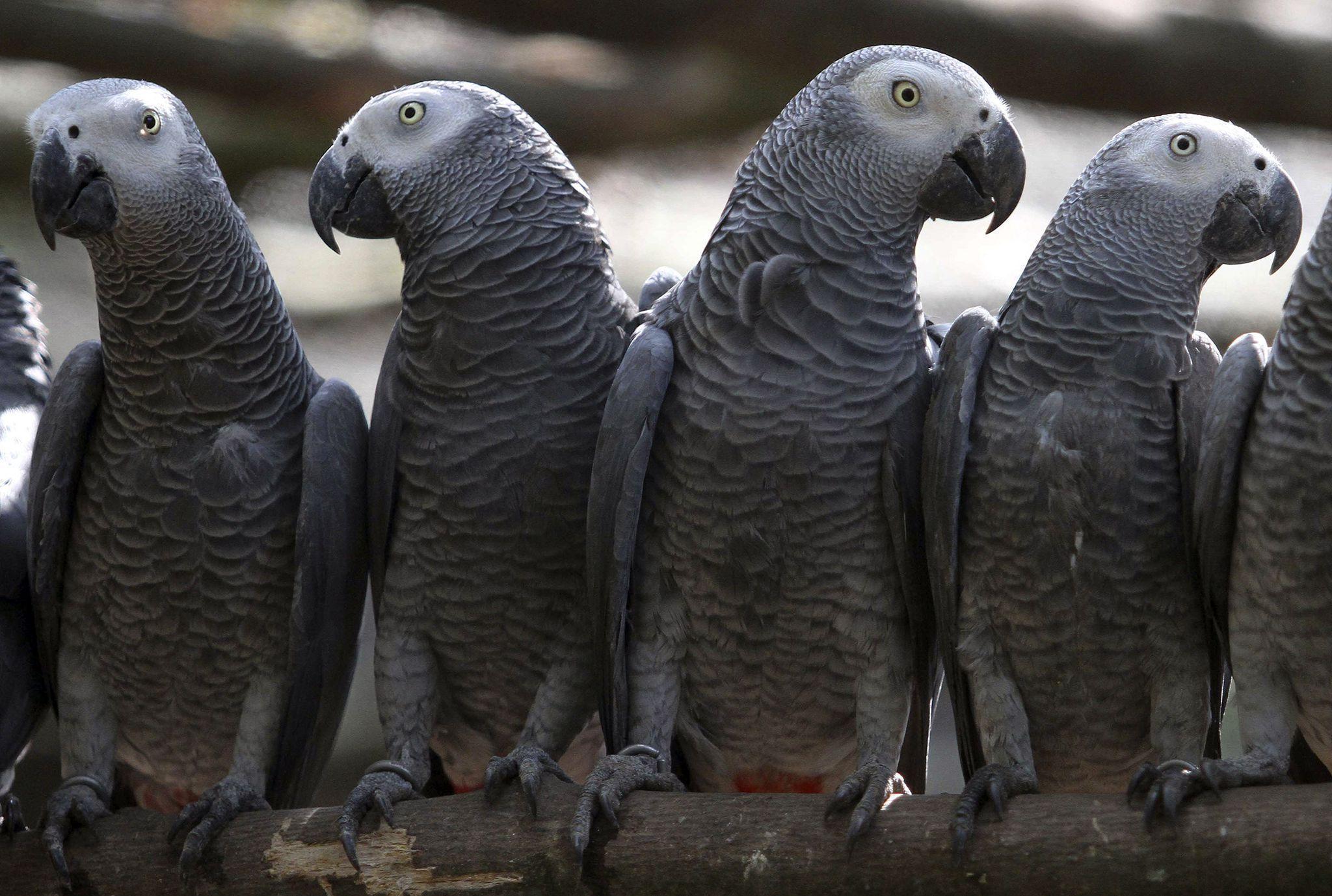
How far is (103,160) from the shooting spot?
237 centimetres

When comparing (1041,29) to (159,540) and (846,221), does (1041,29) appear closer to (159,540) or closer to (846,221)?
(846,221)

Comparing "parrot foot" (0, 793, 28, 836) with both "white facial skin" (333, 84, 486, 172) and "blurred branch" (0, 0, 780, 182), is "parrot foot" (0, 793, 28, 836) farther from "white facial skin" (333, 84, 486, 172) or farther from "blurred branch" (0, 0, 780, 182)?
"blurred branch" (0, 0, 780, 182)

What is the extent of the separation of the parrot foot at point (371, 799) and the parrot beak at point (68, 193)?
117 centimetres

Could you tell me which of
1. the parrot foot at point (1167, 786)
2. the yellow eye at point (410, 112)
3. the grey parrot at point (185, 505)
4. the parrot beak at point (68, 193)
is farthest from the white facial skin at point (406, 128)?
the parrot foot at point (1167, 786)

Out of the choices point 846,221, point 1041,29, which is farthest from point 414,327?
point 1041,29

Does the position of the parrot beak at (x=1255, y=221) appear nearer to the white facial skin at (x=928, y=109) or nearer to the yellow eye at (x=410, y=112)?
the white facial skin at (x=928, y=109)

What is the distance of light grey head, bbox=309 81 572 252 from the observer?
8.20 feet

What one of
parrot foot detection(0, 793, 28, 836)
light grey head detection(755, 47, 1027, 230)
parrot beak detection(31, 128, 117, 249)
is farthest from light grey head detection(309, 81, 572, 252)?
parrot foot detection(0, 793, 28, 836)

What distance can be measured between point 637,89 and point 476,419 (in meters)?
3.39

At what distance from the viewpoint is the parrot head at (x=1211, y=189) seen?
231cm

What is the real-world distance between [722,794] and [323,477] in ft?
3.31

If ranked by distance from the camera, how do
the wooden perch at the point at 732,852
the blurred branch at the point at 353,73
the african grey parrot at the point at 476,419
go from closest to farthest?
1. the wooden perch at the point at 732,852
2. the african grey parrot at the point at 476,419
3. the blurred branch at the point at 353,73

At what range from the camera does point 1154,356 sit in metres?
2.23

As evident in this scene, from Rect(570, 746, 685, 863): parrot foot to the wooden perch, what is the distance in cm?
3
